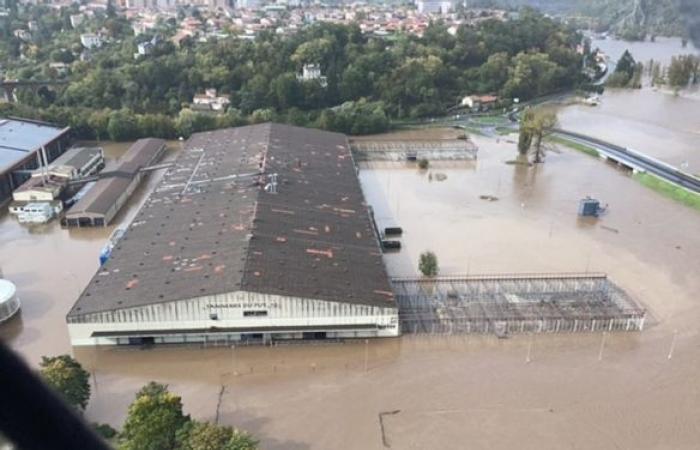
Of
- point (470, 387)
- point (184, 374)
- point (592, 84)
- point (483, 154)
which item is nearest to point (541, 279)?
point (470, 387)

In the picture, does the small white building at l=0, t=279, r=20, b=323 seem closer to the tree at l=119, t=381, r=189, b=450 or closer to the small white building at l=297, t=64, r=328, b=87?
the tree at l=119, t=381, r=189, b=450

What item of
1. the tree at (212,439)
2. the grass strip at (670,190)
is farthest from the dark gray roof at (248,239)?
the grass strip at (670,190)

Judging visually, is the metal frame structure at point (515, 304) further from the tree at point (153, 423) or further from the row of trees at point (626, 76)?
the row of trees at point (626, 76)

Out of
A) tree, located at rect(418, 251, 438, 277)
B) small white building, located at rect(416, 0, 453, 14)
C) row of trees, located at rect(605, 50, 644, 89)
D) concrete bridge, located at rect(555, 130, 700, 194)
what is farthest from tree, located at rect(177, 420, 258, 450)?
small white building, located at rect(416, 0, 453, 14)

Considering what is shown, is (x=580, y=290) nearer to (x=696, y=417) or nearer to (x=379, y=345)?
(x=696, y=417)

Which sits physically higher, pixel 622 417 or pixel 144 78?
pixel 144 78

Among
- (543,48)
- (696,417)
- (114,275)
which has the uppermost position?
(543,48)

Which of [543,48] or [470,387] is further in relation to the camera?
[543,48]
